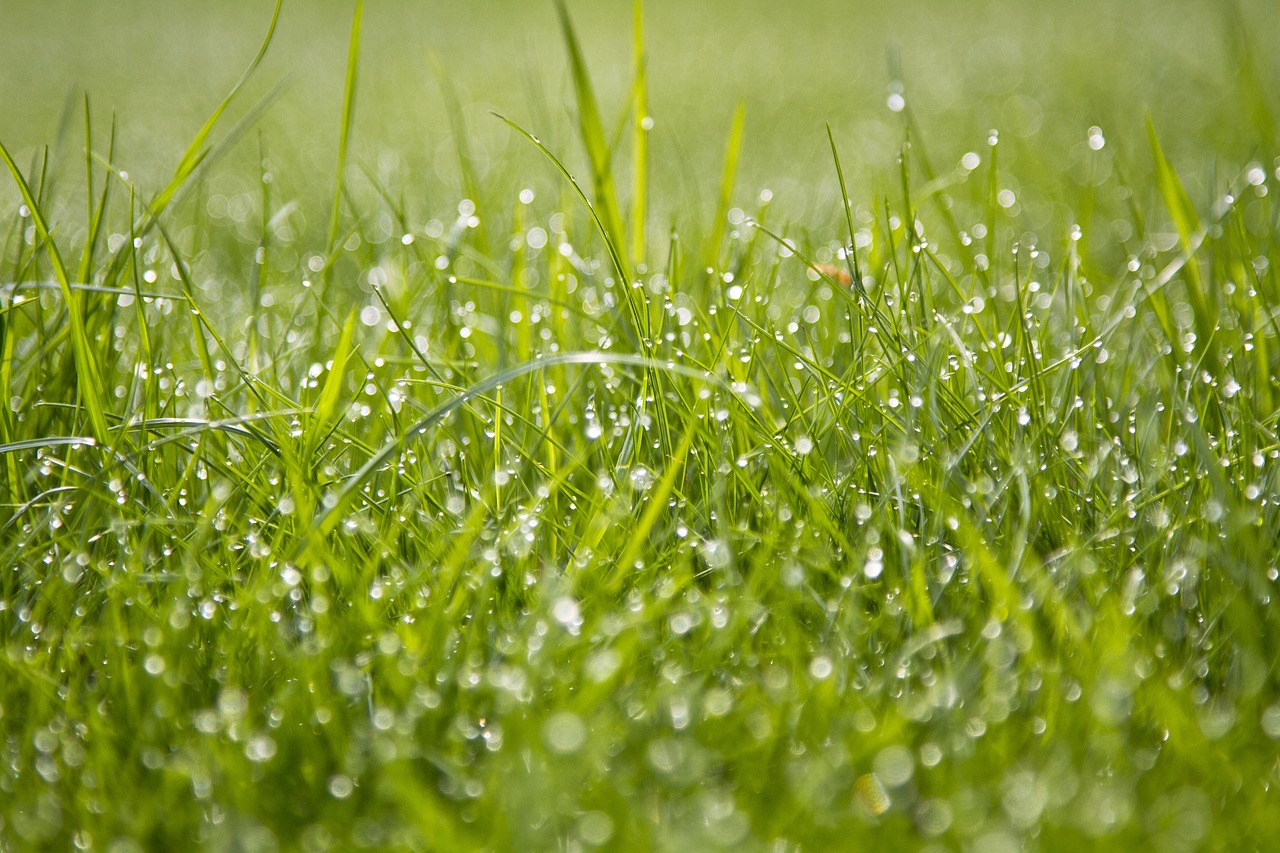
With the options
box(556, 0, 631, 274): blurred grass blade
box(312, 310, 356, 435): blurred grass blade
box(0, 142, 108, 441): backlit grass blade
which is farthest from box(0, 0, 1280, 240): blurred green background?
box(312, 310, 356, 435): blurred grass blade

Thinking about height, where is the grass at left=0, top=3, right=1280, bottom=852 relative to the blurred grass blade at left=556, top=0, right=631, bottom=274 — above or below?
below

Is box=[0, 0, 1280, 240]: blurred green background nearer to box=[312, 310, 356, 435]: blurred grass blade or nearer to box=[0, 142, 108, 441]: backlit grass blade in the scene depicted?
box=[0, 142, 108, 441]: backlit grass blade

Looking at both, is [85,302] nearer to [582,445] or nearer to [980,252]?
[582,445]

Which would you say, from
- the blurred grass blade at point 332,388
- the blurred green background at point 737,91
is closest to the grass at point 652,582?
the blurred grass blade at point 332,388

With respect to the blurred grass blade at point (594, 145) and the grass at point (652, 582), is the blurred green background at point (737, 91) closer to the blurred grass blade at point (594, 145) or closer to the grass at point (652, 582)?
the blurred grass blade at point (594, 145)

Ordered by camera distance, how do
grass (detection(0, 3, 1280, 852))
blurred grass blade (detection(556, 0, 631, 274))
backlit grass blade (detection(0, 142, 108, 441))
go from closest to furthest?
1. grass (detection(0, 3, 1280, 852))
2. backlit grass blade (detection(0, 142, 108, 441))
3. blurred grass blade (detection(556, 0, 631, 274))

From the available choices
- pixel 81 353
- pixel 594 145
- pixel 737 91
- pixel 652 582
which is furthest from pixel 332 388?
pixel 737 91
